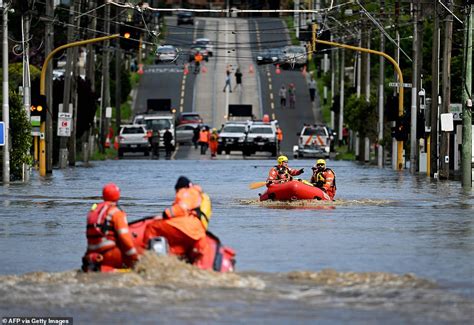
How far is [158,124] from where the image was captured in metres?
94.4

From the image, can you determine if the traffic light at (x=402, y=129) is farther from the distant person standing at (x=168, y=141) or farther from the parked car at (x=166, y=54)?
the distant person standing at (x=168, y=141)

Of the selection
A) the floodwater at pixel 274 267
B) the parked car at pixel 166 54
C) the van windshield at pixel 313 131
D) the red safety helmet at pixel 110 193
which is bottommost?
the floodwater at pixel 274 267

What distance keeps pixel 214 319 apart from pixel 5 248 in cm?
1037

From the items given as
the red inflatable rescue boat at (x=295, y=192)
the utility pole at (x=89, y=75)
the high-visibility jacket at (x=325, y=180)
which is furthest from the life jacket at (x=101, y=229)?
the utility pole at (x=89, y=75)

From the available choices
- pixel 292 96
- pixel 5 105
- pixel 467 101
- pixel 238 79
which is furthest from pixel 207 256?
pixel 238 79

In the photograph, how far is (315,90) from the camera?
12569 centimetres

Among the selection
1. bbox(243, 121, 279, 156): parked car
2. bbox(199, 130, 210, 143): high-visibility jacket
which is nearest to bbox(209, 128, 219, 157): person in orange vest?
bbox(199, 130, 210, 143): high-visibility jacket

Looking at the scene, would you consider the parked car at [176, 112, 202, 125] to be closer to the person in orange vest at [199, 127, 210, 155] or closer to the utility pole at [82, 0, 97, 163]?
the person in orange vest at [199, 127, 210, 155]

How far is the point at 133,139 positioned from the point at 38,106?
32.6 metres

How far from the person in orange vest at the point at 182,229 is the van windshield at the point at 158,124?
71427 millimetres

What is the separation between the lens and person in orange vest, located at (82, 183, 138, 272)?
2159cm

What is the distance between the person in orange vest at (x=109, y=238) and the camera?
21594mm

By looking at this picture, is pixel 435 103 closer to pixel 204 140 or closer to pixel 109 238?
pixel 204 140

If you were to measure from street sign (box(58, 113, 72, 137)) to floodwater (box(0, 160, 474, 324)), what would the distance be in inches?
795
